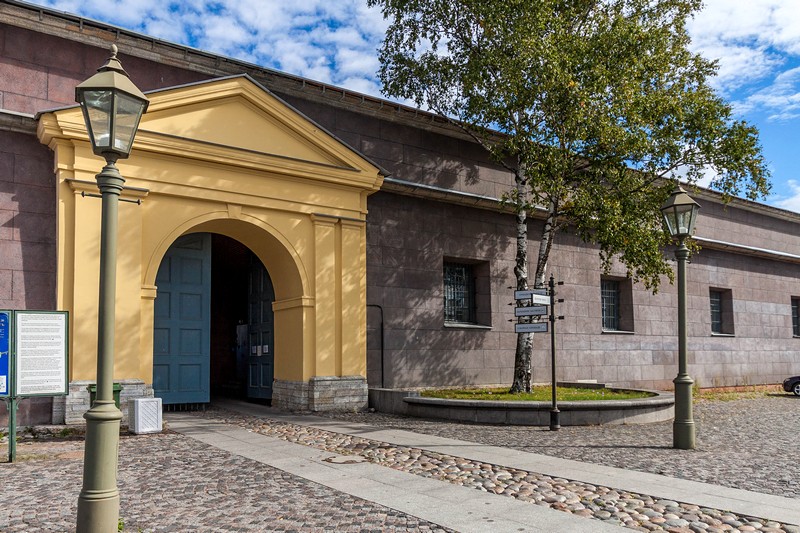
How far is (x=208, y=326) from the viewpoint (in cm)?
1464

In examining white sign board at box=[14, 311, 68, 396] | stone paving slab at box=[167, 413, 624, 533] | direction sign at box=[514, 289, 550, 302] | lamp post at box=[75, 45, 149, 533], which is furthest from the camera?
direction sign at box=[514, 289, 550, 302]

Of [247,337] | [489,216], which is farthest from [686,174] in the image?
[247,337]

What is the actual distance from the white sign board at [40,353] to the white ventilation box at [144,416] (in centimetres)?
170

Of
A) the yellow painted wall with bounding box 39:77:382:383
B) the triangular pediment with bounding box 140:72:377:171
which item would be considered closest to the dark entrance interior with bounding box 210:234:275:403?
the yellow painted wall with bounding box 39:77:382:383

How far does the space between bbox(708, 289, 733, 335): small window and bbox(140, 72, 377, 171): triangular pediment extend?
16.2 metres

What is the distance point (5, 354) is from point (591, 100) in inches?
416

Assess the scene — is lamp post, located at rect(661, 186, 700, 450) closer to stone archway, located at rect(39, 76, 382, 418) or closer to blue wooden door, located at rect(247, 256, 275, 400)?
stone archway, located at rect(39, 76, 382, 418)

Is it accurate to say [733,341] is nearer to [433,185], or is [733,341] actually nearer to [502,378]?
[502,378]

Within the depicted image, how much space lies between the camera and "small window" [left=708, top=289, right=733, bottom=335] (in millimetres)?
25094

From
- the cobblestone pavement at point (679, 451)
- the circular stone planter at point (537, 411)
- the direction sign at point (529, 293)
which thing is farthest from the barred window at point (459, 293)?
the direction sign at point (529, 293)

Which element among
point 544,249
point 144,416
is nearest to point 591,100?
point 544,249

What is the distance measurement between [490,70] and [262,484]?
10.1 meters

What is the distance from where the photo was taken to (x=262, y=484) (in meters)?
7.50

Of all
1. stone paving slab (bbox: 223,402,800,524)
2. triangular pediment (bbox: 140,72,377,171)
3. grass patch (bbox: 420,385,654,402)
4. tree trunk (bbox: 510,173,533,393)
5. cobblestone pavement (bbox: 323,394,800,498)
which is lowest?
cobblestone pavement (bbox: 323,394,800,498)
